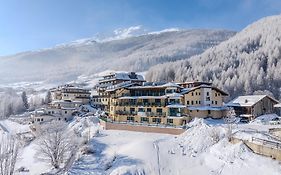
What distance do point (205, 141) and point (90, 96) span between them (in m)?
70.9

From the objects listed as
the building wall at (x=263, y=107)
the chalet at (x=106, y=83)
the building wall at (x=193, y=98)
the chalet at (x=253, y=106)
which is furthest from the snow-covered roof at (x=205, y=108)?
the chalet at (x=106, y=83)

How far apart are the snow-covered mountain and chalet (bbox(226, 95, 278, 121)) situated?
35.9 m

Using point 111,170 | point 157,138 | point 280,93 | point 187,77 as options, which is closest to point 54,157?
point 111,170

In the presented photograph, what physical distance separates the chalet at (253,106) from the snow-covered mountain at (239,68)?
35944mm

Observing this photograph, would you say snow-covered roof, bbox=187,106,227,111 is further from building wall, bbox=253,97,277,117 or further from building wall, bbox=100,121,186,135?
building wall, bbox=253,97,277,117

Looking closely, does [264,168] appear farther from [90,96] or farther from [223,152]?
[90,96]

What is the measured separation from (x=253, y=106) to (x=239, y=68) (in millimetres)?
85003

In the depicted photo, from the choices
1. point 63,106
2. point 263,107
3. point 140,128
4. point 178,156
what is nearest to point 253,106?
point 263,107

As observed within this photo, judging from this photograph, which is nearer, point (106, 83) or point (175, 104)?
point (175, 104)

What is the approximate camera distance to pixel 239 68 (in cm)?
15150

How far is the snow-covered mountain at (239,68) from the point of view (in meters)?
128

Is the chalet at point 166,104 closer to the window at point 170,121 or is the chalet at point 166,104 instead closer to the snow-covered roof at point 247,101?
the window at point 170,121

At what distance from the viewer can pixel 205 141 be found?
4991 centimetres

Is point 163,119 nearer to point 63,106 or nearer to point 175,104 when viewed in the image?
point 175,104
